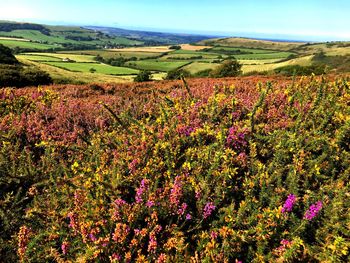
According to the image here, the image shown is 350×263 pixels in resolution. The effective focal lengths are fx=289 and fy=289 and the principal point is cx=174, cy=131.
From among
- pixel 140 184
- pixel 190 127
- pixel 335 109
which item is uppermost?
pixel 335 109

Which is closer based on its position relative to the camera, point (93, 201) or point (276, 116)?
point (93, 201)

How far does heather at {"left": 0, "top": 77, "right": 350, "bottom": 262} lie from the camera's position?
3.76 m

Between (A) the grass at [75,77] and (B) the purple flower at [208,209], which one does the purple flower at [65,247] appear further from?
(A) the grass at [75,77]

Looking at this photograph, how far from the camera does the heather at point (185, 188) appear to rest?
148 inches

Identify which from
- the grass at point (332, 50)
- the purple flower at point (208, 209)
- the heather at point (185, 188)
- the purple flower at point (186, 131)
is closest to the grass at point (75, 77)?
the heather at point (185, 188)

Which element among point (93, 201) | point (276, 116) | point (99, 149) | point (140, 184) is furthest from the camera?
point (276, 116)

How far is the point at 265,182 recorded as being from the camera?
176 inches

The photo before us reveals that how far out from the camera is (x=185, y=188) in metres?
→ 4.48

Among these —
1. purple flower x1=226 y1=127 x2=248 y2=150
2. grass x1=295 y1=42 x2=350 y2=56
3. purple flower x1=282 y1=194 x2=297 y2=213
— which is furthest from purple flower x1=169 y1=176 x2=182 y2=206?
grass x1=295 y1=42 x2=350 y2=56

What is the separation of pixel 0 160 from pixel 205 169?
403 cm

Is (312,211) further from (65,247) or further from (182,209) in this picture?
(65,247)

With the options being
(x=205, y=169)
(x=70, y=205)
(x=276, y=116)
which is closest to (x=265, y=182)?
(x=205, y=169)

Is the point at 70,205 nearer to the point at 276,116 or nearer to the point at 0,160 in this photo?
the point at 0,160

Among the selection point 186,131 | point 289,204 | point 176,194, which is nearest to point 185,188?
point 176,194
